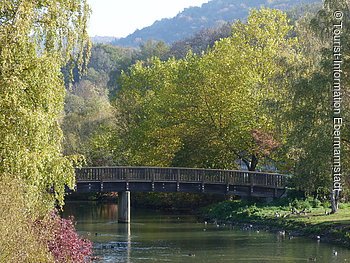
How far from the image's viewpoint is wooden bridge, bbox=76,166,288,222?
52844 millimetres

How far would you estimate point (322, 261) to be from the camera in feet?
104

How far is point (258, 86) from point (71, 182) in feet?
129

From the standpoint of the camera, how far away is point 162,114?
64000 mm

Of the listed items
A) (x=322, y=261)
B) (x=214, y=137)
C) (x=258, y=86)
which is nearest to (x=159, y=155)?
(x=214, y=137)

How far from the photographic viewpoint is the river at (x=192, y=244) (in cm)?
3381

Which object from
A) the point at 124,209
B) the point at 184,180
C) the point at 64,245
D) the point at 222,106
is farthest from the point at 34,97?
the point at 222,106

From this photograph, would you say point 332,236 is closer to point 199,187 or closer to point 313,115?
point 313,115

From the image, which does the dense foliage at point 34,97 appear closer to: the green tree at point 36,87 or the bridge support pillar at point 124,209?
the green tree at point 36,87

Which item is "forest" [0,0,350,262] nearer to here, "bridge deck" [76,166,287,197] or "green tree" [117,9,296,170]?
"green tree" [117,9,296,170]

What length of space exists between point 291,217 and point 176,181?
446 inches

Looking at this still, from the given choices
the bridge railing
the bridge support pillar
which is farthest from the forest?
the bridge support pillar

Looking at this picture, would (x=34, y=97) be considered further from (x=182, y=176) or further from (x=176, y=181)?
(x=182, y=176)

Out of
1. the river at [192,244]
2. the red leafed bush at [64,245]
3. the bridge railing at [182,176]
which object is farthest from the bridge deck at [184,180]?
the red leafed bush at [64,245]

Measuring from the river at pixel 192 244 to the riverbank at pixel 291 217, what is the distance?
1086 mm
